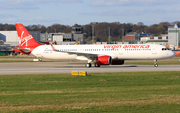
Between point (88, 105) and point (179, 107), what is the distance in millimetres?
5499

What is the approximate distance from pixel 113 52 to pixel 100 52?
8.09 ft

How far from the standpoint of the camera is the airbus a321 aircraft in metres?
44.7

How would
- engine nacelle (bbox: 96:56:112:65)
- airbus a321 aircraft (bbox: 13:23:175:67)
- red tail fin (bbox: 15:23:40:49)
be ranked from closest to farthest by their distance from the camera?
engine nacelle (bbox: 96:56:112:65)
airbus a321 aircraft (bbox: 13:23:175:67)
red tail fin (bbox: 15:23:40:49)

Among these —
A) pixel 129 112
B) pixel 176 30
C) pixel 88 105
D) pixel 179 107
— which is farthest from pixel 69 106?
pixel 176 30

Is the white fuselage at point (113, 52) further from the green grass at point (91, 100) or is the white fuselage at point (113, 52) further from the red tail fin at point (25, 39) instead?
the green grass at point (91, 100)

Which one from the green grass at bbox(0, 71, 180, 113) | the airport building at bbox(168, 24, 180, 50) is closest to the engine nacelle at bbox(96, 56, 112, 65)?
the green grass at bbox(0, 71, 180, 113)

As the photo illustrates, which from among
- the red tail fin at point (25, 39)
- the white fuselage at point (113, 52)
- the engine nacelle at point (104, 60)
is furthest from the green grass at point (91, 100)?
the red tail fin at point (25, 39)

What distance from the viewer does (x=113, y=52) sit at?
45.8 metres

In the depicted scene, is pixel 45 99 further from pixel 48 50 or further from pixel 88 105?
pixel 48 50

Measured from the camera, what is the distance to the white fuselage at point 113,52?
44.8 metres

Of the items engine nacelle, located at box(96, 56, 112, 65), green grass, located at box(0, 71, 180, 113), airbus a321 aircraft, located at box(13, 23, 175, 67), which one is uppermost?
airbus a321 aircraft, located at box(13, 23, 175, 67)

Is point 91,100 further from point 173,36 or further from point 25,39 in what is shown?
point 173,36

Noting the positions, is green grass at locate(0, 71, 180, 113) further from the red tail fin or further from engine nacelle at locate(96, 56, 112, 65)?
the red tail fin

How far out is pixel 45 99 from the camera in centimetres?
1733
